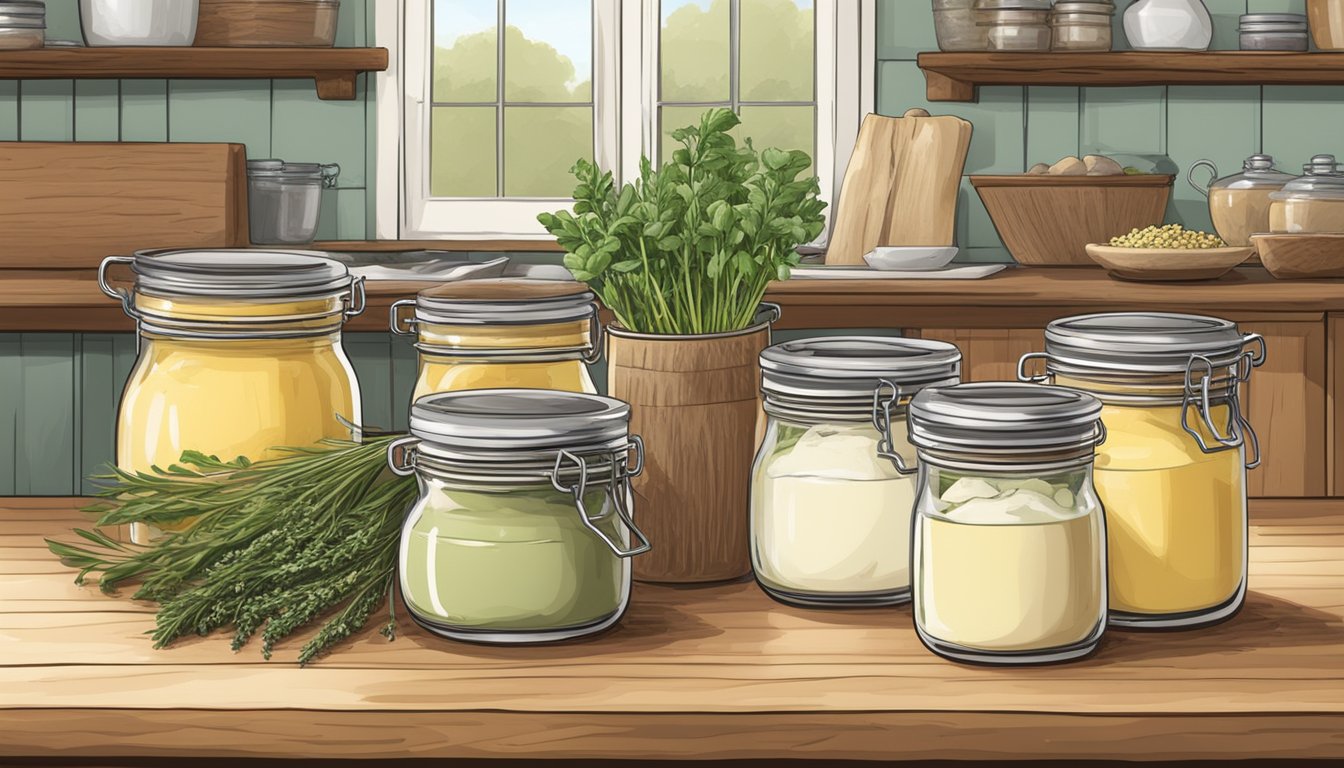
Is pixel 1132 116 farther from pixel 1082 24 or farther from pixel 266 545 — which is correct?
pixel 266 545

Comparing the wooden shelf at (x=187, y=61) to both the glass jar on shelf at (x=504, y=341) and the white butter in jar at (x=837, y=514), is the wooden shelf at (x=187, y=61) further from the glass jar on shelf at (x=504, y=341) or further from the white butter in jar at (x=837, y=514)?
the white butter in jar at (x=837, y=514)

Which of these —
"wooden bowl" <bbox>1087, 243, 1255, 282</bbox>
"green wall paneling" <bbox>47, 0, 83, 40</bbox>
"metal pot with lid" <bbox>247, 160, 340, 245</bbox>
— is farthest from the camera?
"green wall paneling" <bbox>47, 0, 83, 40</bbox>

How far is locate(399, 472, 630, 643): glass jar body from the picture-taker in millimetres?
842

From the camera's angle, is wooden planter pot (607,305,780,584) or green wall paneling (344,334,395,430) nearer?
wooden planter pot (607,305,780,584)

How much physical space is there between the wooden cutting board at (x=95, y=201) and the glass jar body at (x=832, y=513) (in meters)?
2.74

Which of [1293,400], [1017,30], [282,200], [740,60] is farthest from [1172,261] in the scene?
[282,200]

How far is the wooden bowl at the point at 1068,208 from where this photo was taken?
10.9 ft

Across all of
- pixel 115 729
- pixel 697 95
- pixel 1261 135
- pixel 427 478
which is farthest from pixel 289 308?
pixel 1261 135

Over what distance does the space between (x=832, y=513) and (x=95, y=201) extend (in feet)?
9.64

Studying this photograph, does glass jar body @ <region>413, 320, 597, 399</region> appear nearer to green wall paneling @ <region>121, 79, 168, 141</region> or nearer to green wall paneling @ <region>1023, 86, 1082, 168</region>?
green wall paneling @ <region>1023, 86, 1082, 168</region>

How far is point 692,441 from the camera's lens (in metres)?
1.00

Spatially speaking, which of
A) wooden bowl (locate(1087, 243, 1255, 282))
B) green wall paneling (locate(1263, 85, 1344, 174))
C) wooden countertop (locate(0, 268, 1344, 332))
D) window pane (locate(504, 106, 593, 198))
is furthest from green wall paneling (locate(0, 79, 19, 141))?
green wall paneling (locate(1263, 85, 1344, 174))

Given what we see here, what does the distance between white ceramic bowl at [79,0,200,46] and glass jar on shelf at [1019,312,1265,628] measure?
296 cm

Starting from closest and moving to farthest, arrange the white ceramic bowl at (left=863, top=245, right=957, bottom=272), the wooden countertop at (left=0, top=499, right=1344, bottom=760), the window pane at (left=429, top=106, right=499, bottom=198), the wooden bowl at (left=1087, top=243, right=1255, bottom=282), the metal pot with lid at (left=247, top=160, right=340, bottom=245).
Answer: the wooden countertop at (left=0, top=499, right=1344, bottom=760), the wooden bowl at (left=1087, top=243, right=1255, bottom=282), the white ceramic bowl at (left=863, top=245, right=957, bottom=272), the metal pot with lid at (left=247, top=160, right=340, bottom=245), the window pane at (left=429, top=106, right=499, bottom=198)
